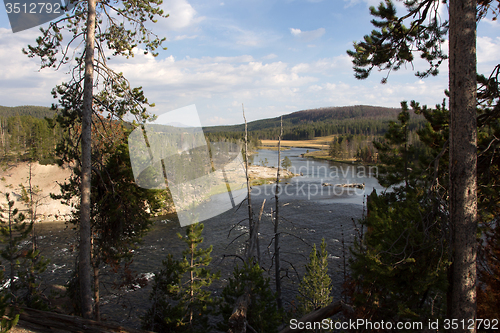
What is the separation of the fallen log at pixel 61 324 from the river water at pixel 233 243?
8.16 ft

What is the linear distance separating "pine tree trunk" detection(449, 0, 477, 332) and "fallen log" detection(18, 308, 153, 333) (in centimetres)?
691

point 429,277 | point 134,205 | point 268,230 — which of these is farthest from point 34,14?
point 268,230

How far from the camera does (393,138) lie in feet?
49.8

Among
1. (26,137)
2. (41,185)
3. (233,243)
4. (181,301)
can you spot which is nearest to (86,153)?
(181,301)

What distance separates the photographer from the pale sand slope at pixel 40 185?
2839 cm

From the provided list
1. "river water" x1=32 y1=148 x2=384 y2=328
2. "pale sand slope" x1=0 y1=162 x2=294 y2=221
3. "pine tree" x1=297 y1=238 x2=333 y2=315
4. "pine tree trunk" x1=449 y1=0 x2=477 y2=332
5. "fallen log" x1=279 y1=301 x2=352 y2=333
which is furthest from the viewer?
"pale sand slope" x1=0 y1=162 x2=294 y2=221

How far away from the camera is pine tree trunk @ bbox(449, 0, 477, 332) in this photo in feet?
15.7

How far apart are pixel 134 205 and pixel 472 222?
8.88m

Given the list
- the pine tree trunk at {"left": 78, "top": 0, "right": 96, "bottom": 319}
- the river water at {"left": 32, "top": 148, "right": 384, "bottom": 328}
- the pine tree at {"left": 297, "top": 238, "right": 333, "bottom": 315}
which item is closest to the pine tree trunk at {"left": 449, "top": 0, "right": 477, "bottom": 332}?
the river water at {"left": 32, "top": 148, "right": 384, "bottom": 328}

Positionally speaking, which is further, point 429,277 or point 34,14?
point 34,14

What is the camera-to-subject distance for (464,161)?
482 cm

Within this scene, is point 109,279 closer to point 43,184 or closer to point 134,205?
point 134,205

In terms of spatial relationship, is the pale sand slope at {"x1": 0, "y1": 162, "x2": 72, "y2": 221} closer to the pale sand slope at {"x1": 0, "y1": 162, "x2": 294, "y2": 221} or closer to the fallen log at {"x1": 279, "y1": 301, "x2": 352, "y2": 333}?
the pale sand slope at {"x1": 0, "y1": 162, "x2": 294, "y2": 221}

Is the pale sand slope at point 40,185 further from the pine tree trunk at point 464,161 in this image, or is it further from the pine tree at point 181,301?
the pine tree trunk at point 464,161
